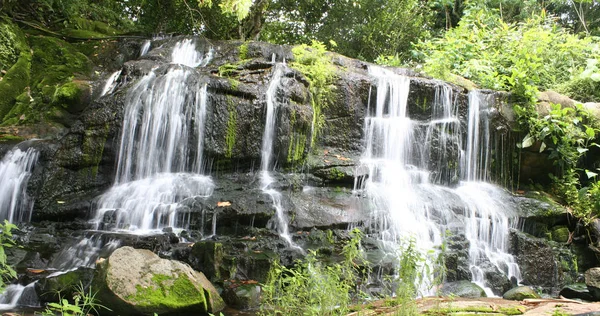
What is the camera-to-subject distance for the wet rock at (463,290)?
5367 mm

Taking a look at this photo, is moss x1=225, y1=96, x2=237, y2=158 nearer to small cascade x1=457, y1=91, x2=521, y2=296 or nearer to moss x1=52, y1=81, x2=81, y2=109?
moss x1=52, y1=81, x2=81, y2=109

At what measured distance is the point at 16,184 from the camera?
702cm

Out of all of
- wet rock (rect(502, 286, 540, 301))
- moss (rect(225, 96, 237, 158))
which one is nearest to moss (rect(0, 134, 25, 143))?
moss (rect(225, 96, 237, 158))

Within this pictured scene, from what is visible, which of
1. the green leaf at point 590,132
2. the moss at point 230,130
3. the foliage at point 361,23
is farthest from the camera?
the foliage at point 361,23

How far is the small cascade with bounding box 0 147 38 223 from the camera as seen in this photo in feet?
22.3

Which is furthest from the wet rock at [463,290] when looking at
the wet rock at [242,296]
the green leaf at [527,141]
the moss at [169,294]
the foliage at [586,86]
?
the foliage at [586,86]

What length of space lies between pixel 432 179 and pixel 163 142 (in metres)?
5.18

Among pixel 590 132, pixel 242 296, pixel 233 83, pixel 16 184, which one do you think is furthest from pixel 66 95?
pixel 590 132

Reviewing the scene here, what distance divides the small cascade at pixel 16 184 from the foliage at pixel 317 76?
478cm

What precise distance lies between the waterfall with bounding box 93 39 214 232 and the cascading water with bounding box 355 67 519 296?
295cm

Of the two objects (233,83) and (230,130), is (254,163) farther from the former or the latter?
(233,83)

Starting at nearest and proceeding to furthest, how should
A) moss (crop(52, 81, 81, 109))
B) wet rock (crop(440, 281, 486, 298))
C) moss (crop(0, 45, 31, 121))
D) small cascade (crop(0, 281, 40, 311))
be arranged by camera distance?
small cascade (crop(0, 281, 40, 311))
wet rock (crop(440, 281, 486, 298))
moss (crop(52, 81, 81, 109))
moss (crop(0, 45, 31, 121))

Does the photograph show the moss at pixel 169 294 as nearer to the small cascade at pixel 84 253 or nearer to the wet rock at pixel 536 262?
the small cascade at pixel 84 253

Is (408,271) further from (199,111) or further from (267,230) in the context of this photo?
(199,111)
